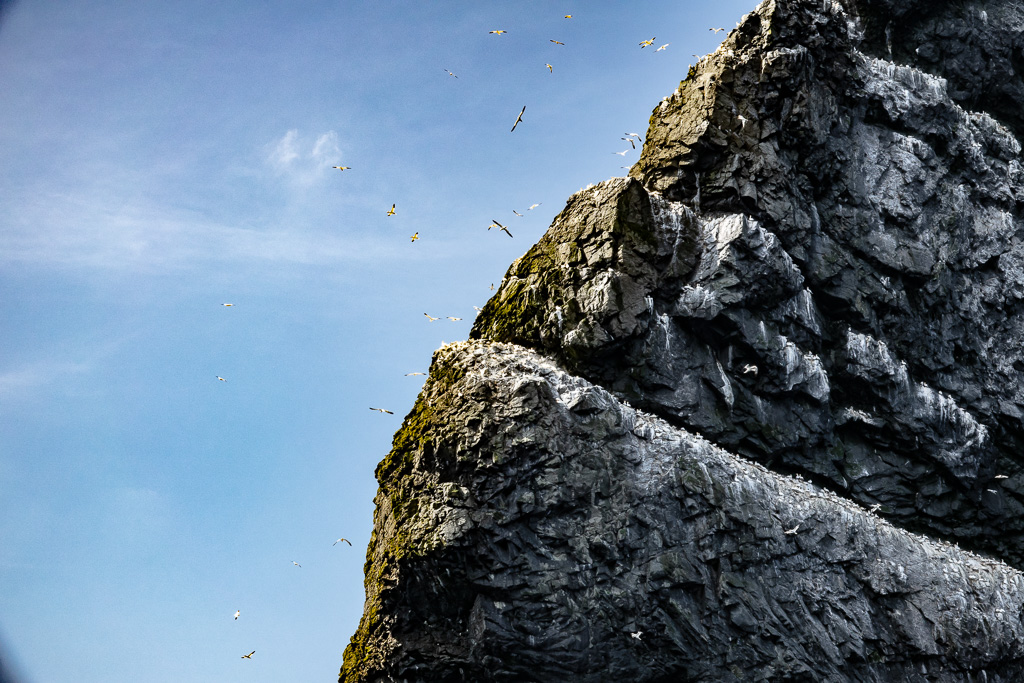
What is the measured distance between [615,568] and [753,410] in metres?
5.92

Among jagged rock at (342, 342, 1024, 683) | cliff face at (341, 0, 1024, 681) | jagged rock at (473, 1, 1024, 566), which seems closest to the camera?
jagged rock at (342, 342, 1024, 683)

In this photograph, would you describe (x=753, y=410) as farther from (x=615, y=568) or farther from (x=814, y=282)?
(x=615, y=568)

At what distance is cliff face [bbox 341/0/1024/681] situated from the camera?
19172mm

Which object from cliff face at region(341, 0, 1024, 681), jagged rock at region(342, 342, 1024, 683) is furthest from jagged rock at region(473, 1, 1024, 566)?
jagged rock at region(342, 342, 1024, 683)

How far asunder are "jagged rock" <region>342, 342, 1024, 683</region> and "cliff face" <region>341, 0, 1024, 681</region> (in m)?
0.06

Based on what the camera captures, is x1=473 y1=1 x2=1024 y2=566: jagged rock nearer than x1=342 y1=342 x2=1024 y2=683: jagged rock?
No

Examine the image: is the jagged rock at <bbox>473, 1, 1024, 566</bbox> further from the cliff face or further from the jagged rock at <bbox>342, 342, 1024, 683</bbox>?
the jagged rock at <bbox>342, 342, 1024, 683</bbox>

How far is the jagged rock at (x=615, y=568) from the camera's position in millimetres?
18969

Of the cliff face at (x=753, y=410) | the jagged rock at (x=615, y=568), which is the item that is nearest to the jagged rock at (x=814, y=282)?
the cliff face at (x=753, y=410)

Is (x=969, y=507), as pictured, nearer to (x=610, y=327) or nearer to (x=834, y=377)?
(x=834, y=377)

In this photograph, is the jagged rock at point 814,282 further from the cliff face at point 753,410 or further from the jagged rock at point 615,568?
the jagged rock at point 615,568

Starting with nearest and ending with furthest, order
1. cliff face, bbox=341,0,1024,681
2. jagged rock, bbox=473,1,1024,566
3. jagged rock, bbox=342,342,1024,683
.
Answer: jagged rock, bbox=342,342,1024,683 → cliff face, bbox=341,0,1024,681 → jagged rock, bbox=473,1,1024,566

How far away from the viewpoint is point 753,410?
2173 cm

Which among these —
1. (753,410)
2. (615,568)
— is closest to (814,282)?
(753,410)
